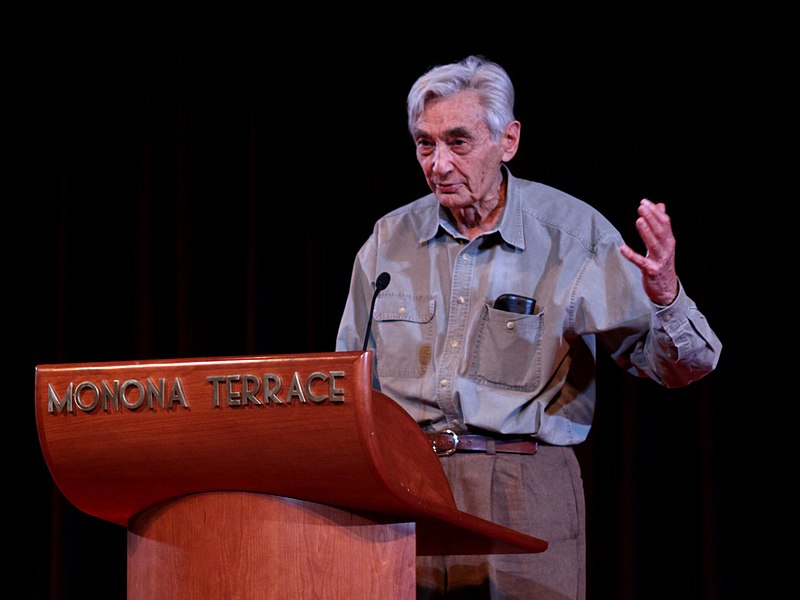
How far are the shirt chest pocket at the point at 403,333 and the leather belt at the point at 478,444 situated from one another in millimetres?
162

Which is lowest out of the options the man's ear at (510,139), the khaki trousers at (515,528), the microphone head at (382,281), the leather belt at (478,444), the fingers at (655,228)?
the khaki trousers at (515,528)

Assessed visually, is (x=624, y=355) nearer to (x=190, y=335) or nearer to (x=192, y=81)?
(x=190, y=335)

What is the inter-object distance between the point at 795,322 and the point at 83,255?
2259 millimetres

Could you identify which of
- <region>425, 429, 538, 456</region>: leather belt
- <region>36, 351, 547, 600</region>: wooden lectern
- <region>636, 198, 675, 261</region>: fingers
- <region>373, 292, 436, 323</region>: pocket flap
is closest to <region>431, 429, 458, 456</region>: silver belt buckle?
<region>425, 429, 538, 456</region>: leather belt

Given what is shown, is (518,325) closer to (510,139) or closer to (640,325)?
(640,325)

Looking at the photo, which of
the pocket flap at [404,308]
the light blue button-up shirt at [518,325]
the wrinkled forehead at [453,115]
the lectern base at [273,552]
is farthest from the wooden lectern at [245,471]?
the wrinkled forehead at [453,115]

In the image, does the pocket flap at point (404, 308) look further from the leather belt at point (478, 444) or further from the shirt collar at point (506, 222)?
the leather belt at point (478, 444)

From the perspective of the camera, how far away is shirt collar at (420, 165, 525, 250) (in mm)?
2225

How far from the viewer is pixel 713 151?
9.80 feet

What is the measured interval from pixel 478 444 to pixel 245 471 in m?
0.86

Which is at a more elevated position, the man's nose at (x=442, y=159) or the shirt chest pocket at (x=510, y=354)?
the man's nose at (x=442, y=159)

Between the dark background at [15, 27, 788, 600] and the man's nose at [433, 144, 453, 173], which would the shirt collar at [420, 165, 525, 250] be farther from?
the dark background at [15, 27, 788, 600]

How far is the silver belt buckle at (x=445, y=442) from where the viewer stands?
2070 millimetres

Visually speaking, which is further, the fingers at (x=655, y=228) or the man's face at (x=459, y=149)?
the man's face at (x=459, y=149)
